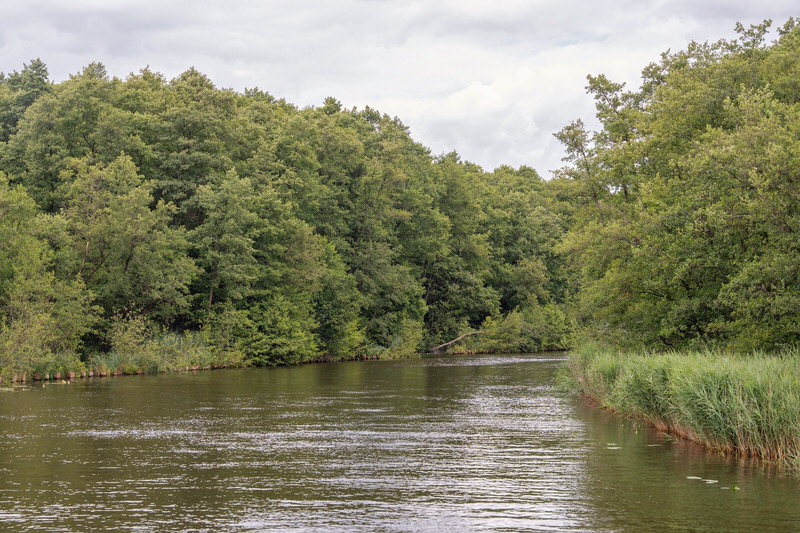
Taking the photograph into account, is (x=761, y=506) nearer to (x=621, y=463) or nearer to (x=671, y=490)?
(x=671, y=490)

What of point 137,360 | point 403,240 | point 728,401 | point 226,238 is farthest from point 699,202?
point 403,240

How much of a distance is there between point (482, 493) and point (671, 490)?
3.38 metres

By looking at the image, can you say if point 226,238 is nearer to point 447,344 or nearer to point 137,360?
point 137,360

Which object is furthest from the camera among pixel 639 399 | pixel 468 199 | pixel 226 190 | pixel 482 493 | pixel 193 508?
pixel 468 199

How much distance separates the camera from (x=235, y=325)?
62344 millimetres

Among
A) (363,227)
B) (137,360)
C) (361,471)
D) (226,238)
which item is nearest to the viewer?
(361,471)

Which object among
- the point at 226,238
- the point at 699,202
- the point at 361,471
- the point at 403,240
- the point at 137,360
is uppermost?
the point at 403,240

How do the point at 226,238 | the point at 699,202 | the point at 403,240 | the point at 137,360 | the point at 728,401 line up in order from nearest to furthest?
the point at 728,401
the point at 699,202
the point at 137,360
the point at 226,238
the point at 403,240

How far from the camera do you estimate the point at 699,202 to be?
31.2 m

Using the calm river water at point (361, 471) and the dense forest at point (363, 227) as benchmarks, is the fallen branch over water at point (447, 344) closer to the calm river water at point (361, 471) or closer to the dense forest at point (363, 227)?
the dense forest at point (363, 227)

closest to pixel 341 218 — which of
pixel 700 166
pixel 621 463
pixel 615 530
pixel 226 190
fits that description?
pixel 226 190

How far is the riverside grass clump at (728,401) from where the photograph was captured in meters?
18.8

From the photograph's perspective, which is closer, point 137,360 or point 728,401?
point 728,401

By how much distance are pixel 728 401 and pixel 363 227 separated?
6271 cm
